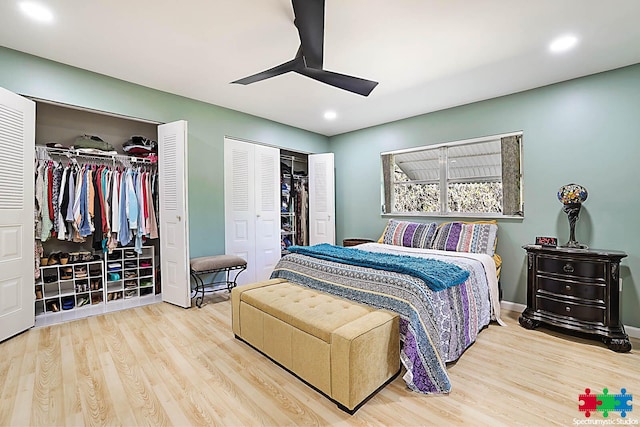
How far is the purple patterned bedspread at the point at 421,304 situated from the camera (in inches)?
77.5

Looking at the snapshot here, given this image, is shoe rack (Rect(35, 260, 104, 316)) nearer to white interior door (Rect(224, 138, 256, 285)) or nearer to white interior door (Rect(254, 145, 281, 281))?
white interior door (Rect(224, 138, 256, 285))

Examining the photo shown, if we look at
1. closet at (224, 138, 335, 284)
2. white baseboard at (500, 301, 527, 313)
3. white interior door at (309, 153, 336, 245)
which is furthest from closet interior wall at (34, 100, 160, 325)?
white baseboard at (500, 301, 527, 313)

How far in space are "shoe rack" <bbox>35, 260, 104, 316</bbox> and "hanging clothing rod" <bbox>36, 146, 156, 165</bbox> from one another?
128 cm

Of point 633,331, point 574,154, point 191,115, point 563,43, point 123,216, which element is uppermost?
point 563,43

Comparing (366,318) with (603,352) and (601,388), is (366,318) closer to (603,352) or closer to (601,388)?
(601,388)

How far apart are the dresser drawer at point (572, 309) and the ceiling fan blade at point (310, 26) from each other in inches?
121

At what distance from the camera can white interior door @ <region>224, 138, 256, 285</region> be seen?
434cm

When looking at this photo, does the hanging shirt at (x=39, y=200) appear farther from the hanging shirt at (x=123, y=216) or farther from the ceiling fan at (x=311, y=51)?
the ceiling fan at (x=311, y=51)

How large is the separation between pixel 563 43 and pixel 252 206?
4.00 metres

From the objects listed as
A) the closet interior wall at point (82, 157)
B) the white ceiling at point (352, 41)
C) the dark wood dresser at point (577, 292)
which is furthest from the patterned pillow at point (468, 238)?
the closet interior wall at point (82, 157)

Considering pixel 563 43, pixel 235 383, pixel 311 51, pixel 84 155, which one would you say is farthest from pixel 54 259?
pixel 563 43

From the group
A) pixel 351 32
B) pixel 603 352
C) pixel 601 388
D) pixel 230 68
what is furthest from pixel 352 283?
pixel 230 68

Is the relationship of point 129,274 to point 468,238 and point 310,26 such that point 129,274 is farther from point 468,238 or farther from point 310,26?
point 468,238

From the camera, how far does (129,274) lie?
3953 mm
